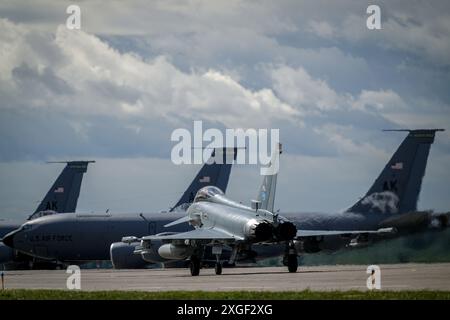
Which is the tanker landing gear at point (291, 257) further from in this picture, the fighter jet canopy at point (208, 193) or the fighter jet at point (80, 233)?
the fighter jet at point (80, 233)

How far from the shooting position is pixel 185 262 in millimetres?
76625

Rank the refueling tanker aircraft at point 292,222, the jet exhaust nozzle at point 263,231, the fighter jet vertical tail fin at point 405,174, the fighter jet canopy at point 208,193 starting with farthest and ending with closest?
1. the fighter jet vertical tail fin at point 405,174
2. the fighter jet canopy at point 208,193
3. the refueling tanker aircraft at point 292,222
4. the jet exhaust nozzle at point 263,231

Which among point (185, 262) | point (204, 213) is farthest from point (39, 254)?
point (204, 213)

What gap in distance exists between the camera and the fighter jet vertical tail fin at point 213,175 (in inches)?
3474

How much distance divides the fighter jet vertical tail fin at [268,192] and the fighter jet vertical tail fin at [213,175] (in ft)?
99.9

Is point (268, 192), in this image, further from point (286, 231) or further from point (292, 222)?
point (292, 222)

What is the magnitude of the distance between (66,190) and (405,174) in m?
37.8

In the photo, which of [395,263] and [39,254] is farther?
[39,254]

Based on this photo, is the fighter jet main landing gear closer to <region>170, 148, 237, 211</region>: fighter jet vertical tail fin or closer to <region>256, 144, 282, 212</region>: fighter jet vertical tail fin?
<region>256, 144, 282, 212</region>: fighter jet vertical tail fin

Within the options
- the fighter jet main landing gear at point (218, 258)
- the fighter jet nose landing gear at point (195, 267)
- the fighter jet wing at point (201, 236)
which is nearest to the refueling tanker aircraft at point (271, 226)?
the fighter jet wing at point (201, 236)

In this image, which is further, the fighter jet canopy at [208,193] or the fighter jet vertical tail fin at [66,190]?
the fighter jet vertical tail fin at [66,190]

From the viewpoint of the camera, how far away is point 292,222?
212ft
